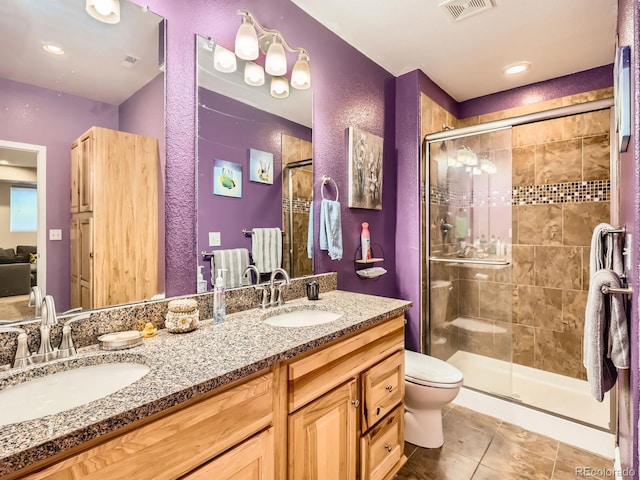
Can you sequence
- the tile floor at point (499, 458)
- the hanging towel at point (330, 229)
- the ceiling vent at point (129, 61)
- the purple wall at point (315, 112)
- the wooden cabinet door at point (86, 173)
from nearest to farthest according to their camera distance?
the wooden cabinet door at point (86, 173) → the ceiling vent at point (129, 61) → the purple wall at point (315, 112) → the tile floor at point (499, 458) → the hanging towel at point (330, 229)

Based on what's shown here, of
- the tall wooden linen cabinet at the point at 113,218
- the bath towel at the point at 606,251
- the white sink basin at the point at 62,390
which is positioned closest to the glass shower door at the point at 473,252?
the bath towel at the point at 606,251

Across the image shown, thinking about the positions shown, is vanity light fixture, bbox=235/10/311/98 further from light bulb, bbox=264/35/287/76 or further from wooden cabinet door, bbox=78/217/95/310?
wooden cabinet door, bbox=78/217/95/310

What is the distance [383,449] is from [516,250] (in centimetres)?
221

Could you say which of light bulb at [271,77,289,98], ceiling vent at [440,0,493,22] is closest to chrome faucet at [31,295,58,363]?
light bulb at [271,77,289,98]

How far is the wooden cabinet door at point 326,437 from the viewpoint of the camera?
108cm

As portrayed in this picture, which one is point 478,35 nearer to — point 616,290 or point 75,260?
point 616,290

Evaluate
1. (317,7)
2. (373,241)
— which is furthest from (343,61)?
(373,241)

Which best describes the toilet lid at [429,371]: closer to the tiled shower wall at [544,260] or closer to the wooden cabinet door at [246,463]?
→ the tiled shower wall at [544,260]

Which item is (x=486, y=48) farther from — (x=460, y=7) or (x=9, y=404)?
(x=9, y=404)

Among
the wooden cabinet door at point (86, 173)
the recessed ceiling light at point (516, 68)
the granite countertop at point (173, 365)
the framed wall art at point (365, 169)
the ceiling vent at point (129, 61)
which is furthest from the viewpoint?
the recessed ceiling light at point (516, 68)

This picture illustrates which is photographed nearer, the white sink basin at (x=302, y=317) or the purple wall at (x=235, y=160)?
the purple wall at (x=235, y=160)

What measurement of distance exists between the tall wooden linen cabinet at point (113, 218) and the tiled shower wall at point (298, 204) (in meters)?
0.69

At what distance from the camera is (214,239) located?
1469 mm

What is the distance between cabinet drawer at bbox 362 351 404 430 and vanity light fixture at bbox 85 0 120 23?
1678 millimetres
